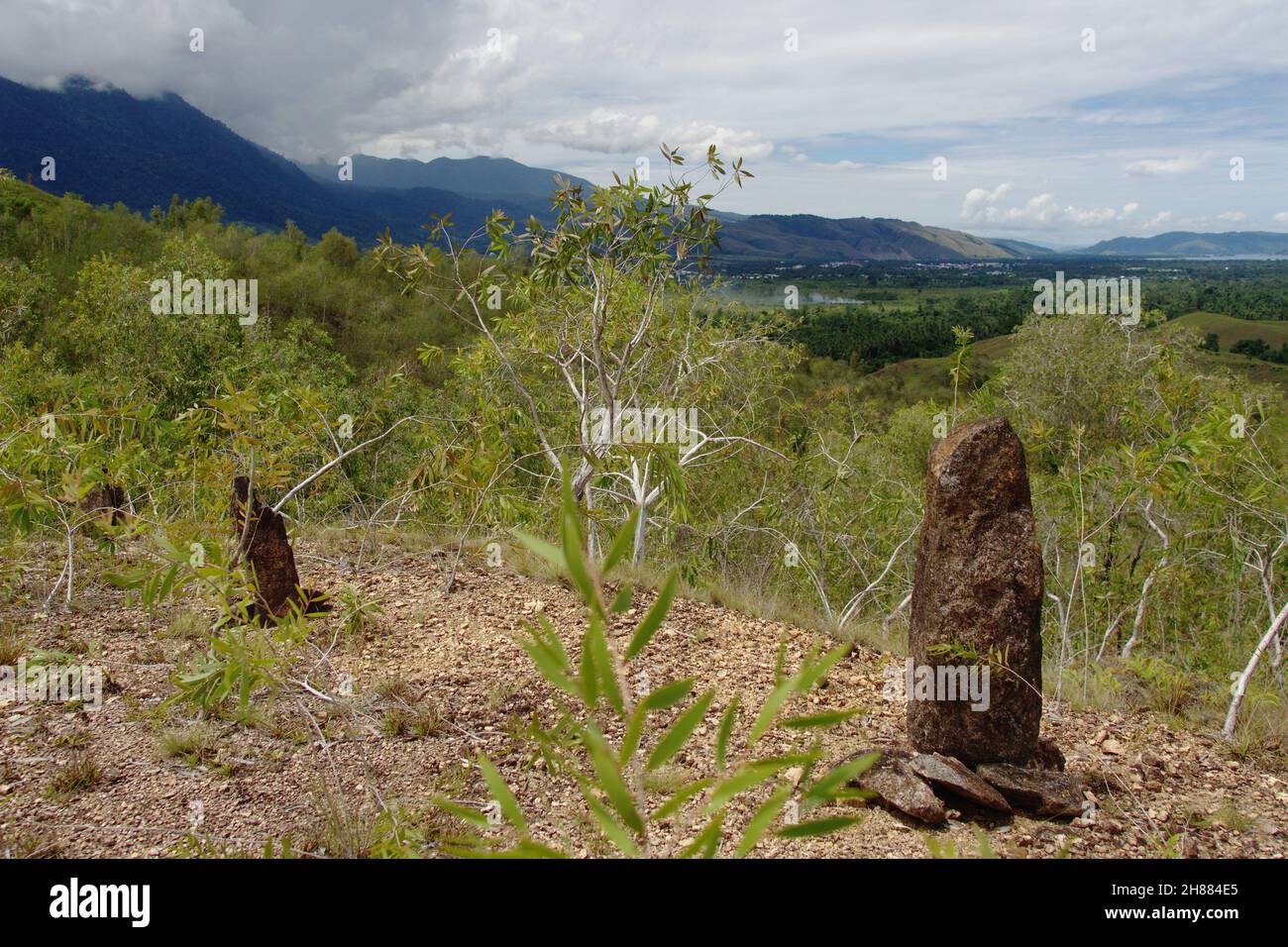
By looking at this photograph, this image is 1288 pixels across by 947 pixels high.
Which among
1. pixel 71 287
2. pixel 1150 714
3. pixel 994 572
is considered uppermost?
pixel 71 287

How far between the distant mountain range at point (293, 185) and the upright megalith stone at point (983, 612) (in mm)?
81622

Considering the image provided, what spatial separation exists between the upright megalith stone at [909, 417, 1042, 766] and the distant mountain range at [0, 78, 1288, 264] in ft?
268

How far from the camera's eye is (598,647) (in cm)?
68

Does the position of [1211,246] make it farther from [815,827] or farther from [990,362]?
[815,827]

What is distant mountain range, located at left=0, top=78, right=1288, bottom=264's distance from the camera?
101812 mm

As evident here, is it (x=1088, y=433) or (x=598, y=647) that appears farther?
(x=1088, y=433)

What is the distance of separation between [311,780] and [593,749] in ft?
9.93

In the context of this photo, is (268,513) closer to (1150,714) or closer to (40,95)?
(1150,714)

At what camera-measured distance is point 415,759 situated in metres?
3.52

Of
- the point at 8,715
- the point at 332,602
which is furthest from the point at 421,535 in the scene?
the point at 8,715

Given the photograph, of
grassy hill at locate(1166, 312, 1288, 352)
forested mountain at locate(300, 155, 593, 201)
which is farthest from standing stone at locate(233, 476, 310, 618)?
forested mountain at locate(300, 155, 593, 201)

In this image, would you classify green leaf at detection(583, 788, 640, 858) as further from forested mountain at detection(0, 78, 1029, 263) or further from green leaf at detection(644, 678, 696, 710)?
forested mountain at detection(0, 78, 1029, 263)

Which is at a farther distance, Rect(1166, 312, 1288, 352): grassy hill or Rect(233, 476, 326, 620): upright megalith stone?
Rect(1166, 312, 1288, 352): grassy hill

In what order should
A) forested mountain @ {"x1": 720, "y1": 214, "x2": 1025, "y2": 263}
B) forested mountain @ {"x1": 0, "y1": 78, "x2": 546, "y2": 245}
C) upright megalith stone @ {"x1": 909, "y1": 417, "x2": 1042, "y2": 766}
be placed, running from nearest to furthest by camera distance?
upright megalith stone @ {"x1": 909, "y1": 417, "x2": 1042, "y2": 766} < forested mountain @ {"x1": 0, "y1": 78, "x2": 546, "y2": 245} < forested mountain @ {"x1": 720, "y1": 214, "x2": 1025, "y2": 263}
